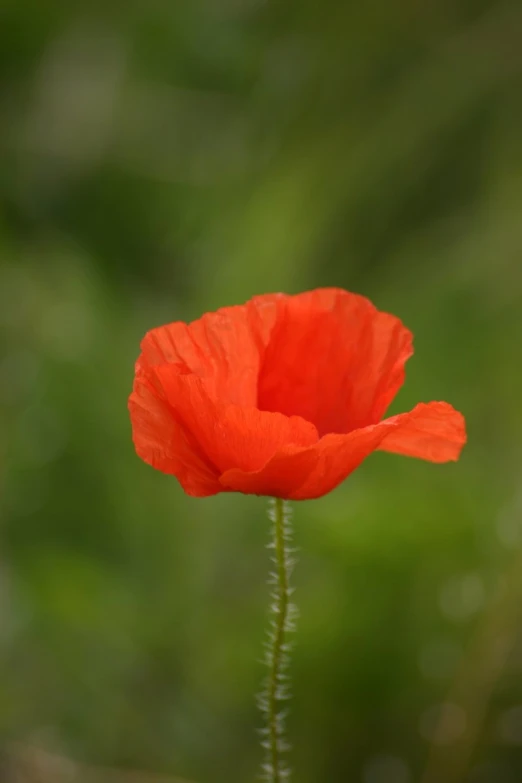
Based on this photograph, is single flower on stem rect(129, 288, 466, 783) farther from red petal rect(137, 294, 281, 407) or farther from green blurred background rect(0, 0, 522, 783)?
green blurred background rect(0, 0, 522, 783)

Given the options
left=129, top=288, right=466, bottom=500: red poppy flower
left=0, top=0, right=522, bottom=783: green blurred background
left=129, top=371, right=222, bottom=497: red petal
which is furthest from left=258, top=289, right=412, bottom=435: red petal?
left=0, top=0, right=522, bottom=783: green blurred background

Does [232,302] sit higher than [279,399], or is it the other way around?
[279,399]

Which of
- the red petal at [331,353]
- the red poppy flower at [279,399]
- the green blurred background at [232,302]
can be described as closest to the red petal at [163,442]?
the red poppy flower at [279,399]

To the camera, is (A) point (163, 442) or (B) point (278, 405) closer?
(A) point (163, 442)

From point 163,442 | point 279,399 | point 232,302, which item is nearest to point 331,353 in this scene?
point 279,399

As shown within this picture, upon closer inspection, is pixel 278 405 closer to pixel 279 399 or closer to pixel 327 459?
pixel 279 399
